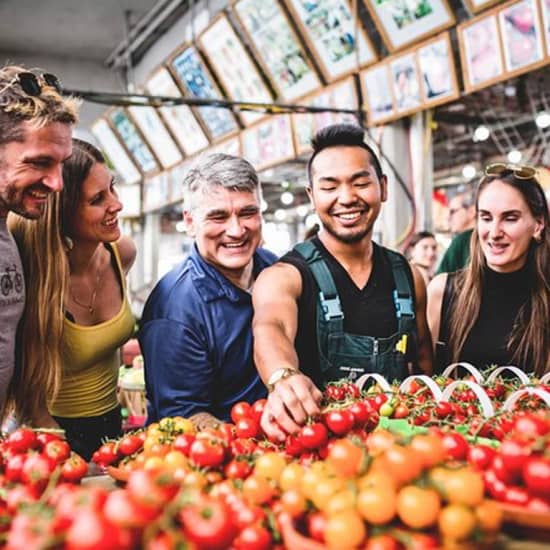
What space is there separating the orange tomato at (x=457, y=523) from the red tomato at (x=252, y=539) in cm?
30

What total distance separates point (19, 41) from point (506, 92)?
971 centimetres

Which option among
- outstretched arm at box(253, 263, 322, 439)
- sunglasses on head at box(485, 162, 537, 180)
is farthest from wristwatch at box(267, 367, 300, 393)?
sunglasses on head at box(485, 162, 537, 180)

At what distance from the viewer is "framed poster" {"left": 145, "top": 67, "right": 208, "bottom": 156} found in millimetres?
11008

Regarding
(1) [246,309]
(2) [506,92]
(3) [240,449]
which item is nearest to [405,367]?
(1) [246,309]

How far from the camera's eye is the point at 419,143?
7.20m

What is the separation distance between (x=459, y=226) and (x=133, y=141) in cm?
740

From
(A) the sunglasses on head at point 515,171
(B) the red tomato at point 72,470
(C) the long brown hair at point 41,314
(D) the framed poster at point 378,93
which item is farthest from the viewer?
(D) the framed poster at point 378,93

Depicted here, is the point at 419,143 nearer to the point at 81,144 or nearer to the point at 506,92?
the point at 506,92

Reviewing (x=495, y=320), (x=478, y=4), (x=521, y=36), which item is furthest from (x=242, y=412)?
(x=478, y=4)

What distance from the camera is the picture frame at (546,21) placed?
516 centimetres

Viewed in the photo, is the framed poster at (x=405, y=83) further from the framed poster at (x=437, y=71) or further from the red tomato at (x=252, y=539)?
the red tomato at (x=252, y=539)

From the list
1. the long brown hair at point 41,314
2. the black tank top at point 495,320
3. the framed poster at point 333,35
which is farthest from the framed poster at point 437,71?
the long brown hair at point 41,314

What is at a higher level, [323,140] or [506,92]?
[506,92]

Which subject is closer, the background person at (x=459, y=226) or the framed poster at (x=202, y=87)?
the background person at (x=459, y=226)
